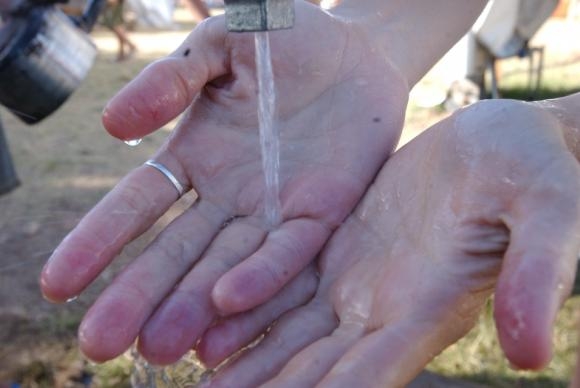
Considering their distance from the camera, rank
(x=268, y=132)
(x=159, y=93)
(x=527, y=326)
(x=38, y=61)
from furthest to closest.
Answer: (x=38, y=61) < (x=268, y=132) < (x=159, y=93) < (x=527, y=326)

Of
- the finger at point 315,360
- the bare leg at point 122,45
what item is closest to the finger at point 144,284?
the finger at point 315,360

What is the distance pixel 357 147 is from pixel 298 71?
226 millimetres

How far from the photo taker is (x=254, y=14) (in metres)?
1.05

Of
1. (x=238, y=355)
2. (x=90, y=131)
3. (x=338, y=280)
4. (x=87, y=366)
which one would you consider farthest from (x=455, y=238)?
(x=90, y=131)

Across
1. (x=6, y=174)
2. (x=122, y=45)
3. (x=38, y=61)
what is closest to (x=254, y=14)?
(x=38, y=61)

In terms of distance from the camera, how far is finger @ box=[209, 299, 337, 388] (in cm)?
103

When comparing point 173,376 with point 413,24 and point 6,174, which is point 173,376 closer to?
point 413,24

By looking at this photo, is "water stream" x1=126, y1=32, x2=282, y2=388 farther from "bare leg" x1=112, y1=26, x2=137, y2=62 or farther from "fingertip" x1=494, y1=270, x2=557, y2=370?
"bare leg" x1=112, y1=26, x2=137, y2=62

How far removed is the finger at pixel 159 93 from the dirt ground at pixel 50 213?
127 centimetres

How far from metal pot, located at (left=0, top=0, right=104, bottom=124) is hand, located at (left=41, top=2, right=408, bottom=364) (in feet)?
3.11

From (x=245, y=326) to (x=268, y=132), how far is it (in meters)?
0.44

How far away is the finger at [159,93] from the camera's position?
1284 mm

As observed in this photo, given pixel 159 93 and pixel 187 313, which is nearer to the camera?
pixel 187 313

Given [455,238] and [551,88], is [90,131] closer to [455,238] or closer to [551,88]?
[551,88]
